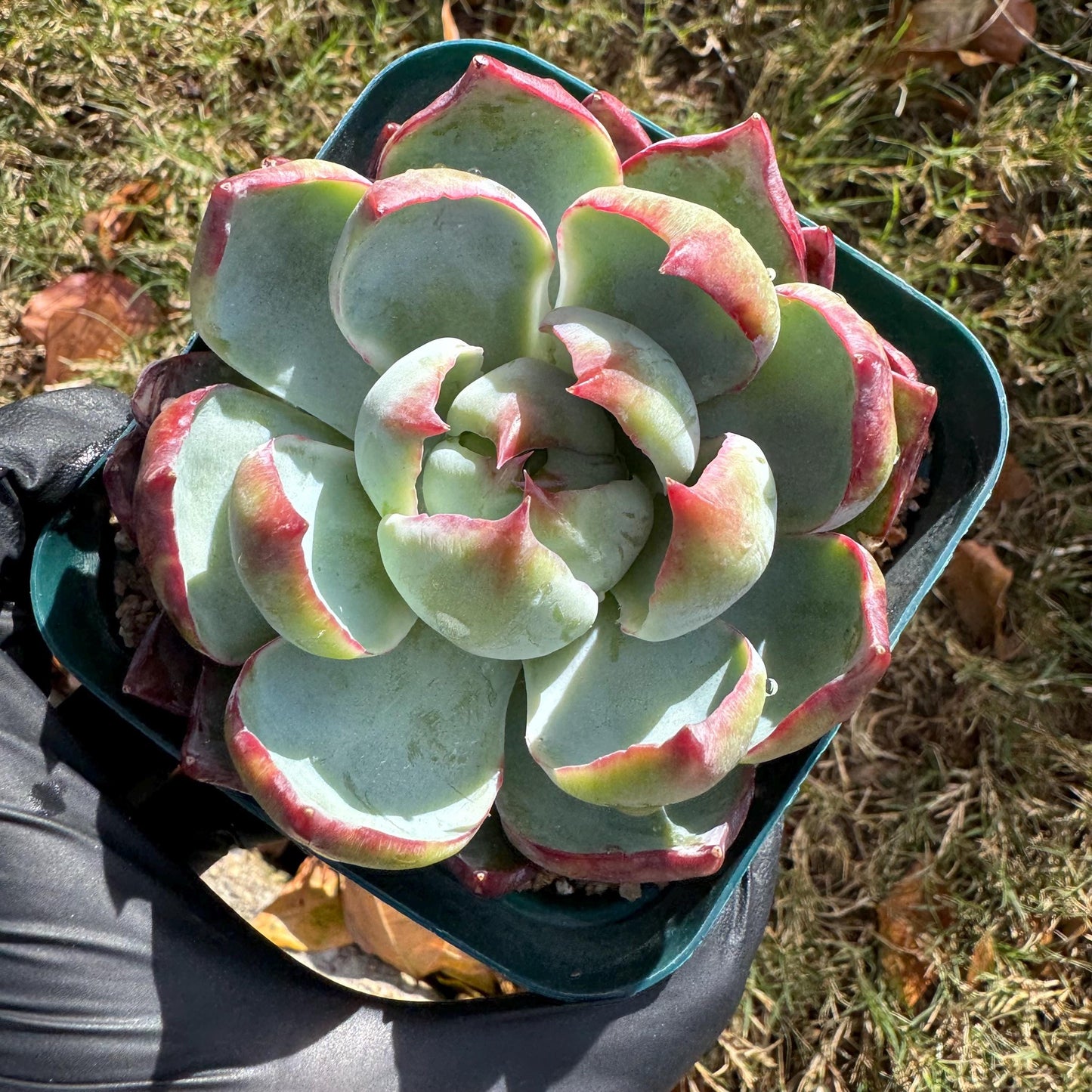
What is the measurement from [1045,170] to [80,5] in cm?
132

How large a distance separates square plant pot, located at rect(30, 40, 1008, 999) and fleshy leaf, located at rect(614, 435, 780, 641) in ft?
0.87

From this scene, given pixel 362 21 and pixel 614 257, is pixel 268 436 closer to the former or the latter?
pixel 614 257

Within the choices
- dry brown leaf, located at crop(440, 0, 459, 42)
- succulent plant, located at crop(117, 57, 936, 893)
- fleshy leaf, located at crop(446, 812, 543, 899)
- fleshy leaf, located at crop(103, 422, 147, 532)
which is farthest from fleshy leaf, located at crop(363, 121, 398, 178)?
dry brown leaf, located at crop(440, 0, 459, 42)

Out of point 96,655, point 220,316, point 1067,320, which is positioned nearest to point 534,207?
point 220,316

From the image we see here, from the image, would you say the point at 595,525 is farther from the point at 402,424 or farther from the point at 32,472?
the point at 32,472

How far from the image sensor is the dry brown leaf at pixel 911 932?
4.79ft

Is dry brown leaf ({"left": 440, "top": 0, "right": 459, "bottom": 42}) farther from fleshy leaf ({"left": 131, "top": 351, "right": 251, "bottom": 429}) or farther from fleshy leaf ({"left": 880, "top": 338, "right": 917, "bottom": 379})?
fleshy leaf ({"left": 880, "top": 338, "right": 917, "bottom": 379})

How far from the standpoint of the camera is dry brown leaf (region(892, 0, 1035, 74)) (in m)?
1.43

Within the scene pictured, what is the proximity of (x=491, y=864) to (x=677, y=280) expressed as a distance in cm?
45

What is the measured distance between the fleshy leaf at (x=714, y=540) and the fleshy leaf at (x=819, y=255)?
0.17 metres

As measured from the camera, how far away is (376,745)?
2.48ft

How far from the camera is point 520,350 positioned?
0.79 meters

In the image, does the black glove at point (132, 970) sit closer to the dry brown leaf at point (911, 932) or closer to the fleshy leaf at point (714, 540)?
the dry brown leaf at point (911, 932)

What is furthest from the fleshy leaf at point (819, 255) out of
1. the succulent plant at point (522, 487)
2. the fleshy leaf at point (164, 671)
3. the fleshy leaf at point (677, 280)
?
the fleshy leaf at point (164, 671)
